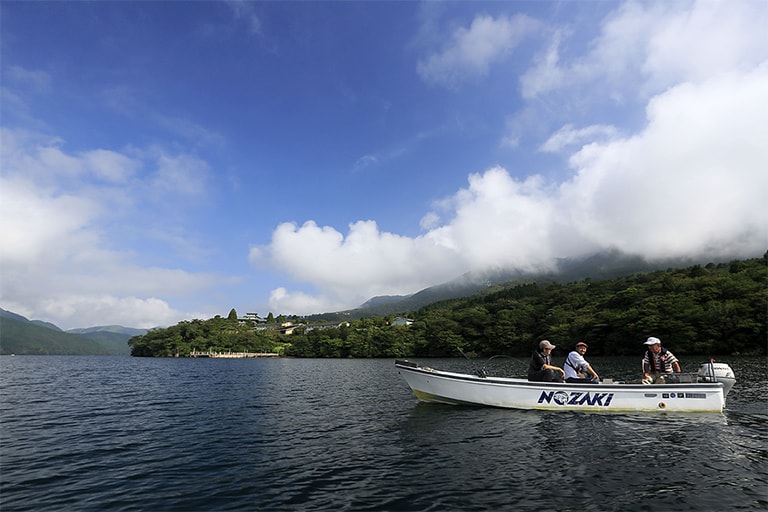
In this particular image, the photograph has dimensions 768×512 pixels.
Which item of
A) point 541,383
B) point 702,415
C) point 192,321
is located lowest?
point 702,415

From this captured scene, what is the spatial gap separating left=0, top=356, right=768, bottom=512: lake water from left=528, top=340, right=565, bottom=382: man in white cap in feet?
5.84

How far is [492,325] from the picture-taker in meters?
125

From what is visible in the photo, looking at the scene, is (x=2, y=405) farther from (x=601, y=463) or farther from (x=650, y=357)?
(x=650, y=357)

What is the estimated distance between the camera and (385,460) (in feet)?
40.2

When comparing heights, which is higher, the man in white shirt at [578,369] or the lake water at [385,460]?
the man in white shirt at [578,369]

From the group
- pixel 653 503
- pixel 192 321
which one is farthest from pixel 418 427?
pixel 192 321

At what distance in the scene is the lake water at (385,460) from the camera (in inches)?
361

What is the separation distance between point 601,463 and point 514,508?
4.73 metres

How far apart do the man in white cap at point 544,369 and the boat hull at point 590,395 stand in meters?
0.52

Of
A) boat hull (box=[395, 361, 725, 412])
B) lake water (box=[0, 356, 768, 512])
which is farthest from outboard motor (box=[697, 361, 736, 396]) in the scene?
lake water (box=[0, 356, 768, 512])

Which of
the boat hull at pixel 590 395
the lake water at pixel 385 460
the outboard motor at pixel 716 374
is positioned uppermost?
the outboard motor at pixel 716 374

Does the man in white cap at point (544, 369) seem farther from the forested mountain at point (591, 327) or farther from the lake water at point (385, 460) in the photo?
the forested mountain at point (591, 327)

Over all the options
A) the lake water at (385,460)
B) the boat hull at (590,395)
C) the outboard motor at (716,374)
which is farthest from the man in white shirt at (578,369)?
the outboard motor at (716,374)

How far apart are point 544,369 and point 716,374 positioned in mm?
8232
